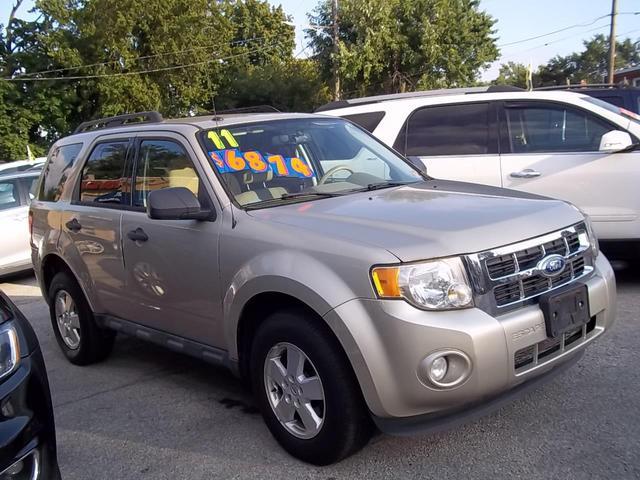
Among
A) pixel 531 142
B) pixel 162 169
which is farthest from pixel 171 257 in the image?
pixel 531 142

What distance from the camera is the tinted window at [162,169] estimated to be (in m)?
4.04

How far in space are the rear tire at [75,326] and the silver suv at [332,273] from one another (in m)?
0.23

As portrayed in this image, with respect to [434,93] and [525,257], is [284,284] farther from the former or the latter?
[434,93]

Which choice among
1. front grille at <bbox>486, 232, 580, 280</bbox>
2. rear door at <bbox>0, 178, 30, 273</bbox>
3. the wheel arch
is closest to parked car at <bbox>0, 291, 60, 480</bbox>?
front grille at <bbox>486, 232, 580, 280</bbox>

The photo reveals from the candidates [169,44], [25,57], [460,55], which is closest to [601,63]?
[460,55]

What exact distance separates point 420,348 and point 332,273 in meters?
0.53

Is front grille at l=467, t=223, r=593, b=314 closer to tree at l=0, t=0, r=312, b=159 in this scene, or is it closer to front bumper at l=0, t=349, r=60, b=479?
front bumper at l=0, t=349, r=60, b=479

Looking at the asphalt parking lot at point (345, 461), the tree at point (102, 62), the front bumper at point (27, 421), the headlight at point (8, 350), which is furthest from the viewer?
the tree at point (102, 62)

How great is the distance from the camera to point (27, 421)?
2.47 meters

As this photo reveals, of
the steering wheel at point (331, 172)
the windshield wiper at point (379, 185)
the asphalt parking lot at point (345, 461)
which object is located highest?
the steering wheel at point (331, 172)

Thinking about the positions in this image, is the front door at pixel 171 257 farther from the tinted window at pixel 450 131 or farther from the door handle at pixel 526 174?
the door handle at pixel 526 174

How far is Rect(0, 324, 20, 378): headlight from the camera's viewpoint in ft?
8.32

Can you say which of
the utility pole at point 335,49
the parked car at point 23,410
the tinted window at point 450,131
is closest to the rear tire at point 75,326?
the parked car at point 23,410

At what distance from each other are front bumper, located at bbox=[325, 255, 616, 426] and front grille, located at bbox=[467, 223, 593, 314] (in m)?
0.07
